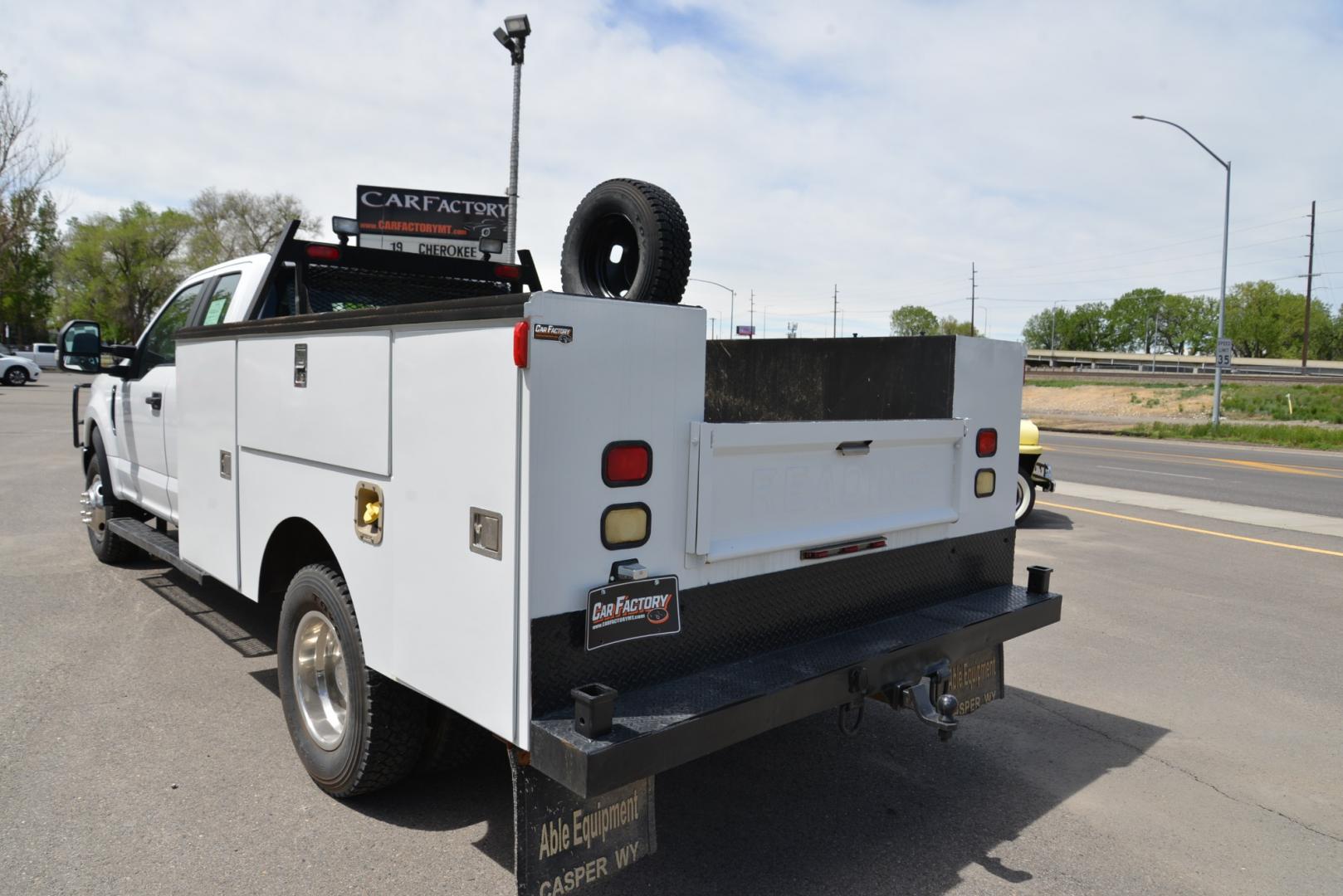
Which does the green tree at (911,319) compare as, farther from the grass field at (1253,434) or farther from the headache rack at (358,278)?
the headache rack at (358,278)

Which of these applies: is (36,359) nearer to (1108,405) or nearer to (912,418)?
(1108,405)

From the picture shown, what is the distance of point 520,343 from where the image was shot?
2.41 metres

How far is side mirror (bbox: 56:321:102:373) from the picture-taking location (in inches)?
236

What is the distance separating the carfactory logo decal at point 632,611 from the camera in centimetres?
260

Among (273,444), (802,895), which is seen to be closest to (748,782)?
(802,895)

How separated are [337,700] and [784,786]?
1806 millimetres

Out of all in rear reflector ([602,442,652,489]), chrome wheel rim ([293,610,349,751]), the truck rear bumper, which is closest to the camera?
the truck rear bumper

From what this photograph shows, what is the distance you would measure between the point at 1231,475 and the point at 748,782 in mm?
16286

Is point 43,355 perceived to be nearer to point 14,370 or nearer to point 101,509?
point 14,370

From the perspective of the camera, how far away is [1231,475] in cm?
1692

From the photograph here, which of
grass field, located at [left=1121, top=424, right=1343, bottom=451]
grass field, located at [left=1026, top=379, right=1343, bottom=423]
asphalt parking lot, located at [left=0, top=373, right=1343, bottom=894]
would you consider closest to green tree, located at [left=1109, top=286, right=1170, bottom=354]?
grass field, located at [left=1026, top=379, right=1343, bottom=423]

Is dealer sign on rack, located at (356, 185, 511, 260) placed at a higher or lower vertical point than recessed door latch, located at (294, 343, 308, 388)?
higher

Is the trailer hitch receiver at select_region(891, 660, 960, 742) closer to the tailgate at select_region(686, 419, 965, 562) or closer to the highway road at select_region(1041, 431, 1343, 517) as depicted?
the tailgate at select_region(686, 419, 965, 562)

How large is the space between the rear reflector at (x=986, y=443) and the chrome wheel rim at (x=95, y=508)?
20.0 ft
